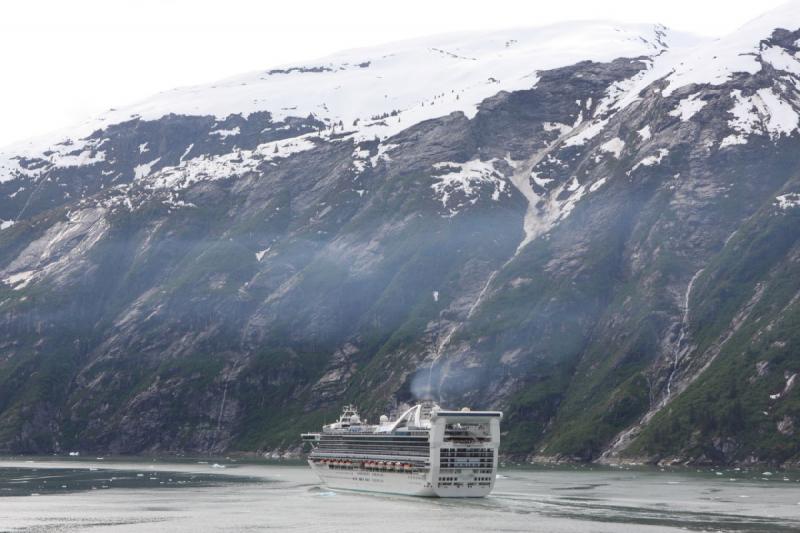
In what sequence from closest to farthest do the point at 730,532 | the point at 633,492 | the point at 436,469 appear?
the point at 730,532
the point at 436,469
the point at 633,492

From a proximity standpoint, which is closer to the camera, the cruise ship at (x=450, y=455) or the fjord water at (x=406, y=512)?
the fjord water at (x=406, y=512)

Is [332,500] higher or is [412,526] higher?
[412,526]

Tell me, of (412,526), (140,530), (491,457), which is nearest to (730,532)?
(412,526)

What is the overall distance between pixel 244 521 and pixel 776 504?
78221 mm

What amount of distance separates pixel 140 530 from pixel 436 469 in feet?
182

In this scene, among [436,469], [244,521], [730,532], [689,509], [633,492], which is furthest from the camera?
[633,492]

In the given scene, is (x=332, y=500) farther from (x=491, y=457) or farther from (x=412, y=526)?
(x=412, y=526)

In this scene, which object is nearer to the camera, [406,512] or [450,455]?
[406,512]

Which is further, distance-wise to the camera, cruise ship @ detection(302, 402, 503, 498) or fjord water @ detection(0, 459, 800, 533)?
cruise ship @ detection(302, 402, 503, 498)

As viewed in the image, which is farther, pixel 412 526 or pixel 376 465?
pixel 376 465

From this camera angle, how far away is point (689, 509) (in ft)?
542

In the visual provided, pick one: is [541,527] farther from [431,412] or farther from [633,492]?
[633,492]

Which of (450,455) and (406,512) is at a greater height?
(450,455)

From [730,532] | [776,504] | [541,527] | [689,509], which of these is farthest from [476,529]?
[776,504]
